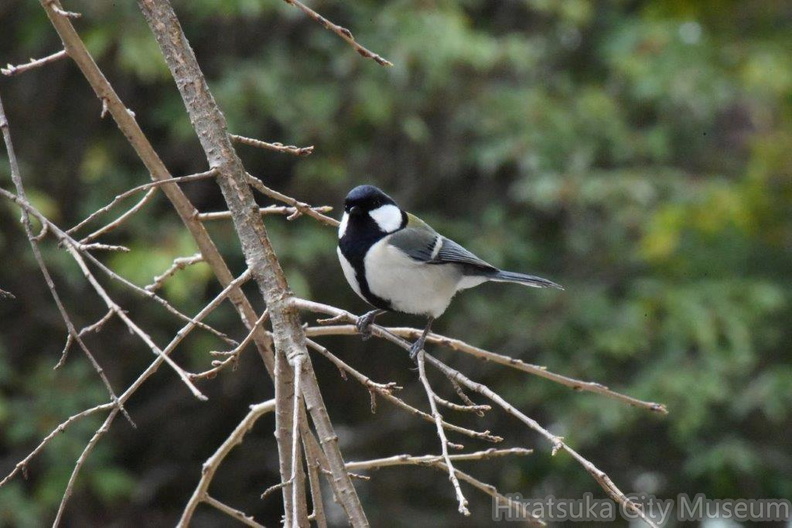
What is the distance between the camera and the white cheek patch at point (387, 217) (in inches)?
105

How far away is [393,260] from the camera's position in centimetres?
259

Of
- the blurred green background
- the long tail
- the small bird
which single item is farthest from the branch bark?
the blurred green background

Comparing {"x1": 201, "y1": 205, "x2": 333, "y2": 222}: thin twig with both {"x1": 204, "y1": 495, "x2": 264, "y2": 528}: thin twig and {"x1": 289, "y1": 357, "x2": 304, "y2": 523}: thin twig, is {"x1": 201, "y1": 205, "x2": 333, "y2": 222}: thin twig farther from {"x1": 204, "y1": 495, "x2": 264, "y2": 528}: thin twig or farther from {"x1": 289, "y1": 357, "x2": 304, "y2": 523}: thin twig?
{"x1": 204, "y1": 495, "x2": 264, "y2": 528}: thin twig

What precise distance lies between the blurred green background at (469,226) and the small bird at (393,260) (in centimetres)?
148

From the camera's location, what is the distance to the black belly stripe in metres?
2.55

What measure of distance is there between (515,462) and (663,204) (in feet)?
5.28

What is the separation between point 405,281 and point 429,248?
203mm

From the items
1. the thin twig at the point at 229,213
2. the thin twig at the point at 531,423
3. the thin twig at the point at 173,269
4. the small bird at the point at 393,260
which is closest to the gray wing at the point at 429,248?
the small bird at the point at 393,260

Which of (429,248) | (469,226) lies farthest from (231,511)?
(469,226)

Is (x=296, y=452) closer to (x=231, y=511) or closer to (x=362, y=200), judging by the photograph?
(x=231, y=511)

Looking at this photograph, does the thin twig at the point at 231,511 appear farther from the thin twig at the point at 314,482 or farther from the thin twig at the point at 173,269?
the thin twig at the point at 173,269

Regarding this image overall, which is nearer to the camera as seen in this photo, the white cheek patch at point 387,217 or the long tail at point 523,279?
the white cheek patch at point 387,217

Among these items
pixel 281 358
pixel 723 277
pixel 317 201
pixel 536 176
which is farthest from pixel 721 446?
pixel 281 358

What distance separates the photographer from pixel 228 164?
1566mm
